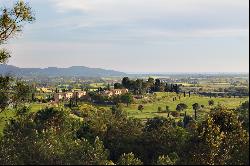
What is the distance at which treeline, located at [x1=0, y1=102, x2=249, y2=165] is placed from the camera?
40869 millimetres

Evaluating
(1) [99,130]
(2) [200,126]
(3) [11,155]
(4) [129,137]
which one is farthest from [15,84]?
(1) [99,130]

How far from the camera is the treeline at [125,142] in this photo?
4087 cm

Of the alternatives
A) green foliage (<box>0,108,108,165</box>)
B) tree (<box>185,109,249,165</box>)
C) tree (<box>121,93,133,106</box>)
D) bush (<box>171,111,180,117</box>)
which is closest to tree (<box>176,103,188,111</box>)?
bush (<box>171,111,180,117</box>)

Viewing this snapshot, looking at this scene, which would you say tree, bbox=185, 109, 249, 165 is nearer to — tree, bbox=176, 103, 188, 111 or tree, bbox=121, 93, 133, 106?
tree, bbox=176, 103, 188, 111

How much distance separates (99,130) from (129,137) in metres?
14.4

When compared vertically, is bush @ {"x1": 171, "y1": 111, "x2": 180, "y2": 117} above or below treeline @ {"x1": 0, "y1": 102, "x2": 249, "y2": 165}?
below

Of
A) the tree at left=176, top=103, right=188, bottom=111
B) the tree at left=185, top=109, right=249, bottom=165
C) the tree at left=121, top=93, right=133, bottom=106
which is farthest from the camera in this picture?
the tree at left=121, top=93, right=133, bottom=106

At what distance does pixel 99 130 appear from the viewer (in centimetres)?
9569

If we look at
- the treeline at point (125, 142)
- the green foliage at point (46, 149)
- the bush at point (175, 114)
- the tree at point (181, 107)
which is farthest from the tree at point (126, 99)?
the green foliage at point (46, 149)

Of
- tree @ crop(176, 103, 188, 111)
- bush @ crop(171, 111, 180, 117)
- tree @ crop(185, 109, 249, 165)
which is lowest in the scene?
bush @ crop(171, 111, 180, 117)

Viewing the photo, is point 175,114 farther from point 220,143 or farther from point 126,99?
point 220,143

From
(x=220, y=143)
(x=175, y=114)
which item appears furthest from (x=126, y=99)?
(x=220, y=143)

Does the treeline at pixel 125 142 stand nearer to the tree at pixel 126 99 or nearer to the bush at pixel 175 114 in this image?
the bush at pixel 175 114

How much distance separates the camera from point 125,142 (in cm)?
8231
